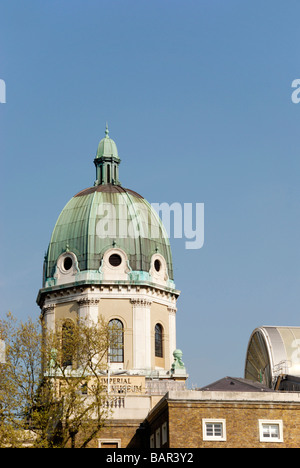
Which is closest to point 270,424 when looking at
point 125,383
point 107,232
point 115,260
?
point 125,383

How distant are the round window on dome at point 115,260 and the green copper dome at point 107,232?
714mm

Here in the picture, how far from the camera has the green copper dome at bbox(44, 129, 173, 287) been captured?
7819cm

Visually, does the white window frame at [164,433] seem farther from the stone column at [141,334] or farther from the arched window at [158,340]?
the arched window at [158,340]

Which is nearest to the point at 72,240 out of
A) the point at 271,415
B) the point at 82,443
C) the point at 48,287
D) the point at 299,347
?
the point at 48,287

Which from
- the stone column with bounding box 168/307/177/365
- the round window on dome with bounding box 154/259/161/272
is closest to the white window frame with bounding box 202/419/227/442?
the stone column with bounding box 168/307/177/365

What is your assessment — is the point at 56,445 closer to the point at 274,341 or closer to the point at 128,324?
the point at 128,324

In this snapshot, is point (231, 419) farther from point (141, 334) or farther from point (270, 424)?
point (141, 334)

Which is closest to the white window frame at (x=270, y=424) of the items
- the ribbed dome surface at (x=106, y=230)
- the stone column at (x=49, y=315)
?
the ribbed dome surface at (x=106, y=230)

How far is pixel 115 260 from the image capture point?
7794 cm

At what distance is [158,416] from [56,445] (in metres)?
5.76

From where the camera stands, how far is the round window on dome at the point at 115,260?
77.7 meters
